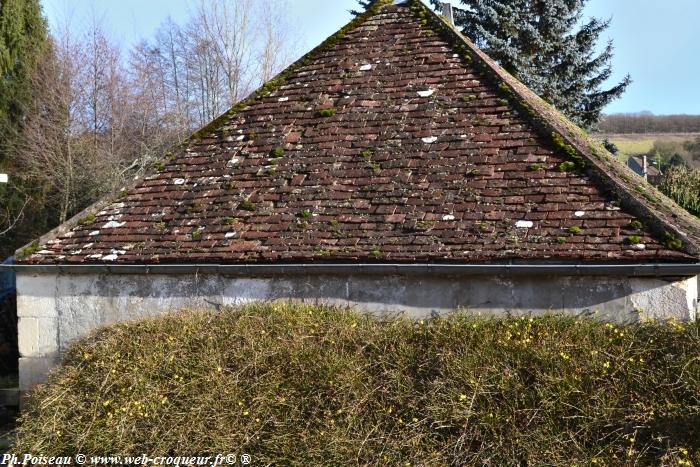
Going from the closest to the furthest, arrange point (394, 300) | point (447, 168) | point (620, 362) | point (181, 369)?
point (620, 362) < point (181, 369) < point (394, 300) < point (447, 168)

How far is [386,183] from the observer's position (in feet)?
24.4

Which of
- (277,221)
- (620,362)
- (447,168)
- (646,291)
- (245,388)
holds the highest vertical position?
(447,168)

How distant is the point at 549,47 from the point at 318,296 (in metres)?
14.8

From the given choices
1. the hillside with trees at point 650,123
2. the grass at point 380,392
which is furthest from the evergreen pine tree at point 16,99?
the hillside with trees at point 650,123

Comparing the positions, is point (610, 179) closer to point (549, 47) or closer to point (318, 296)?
point (318, 296)

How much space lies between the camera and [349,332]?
6117 millimetres

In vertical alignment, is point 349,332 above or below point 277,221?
below

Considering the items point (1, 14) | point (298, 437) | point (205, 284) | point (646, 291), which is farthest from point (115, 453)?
point (1, 14)

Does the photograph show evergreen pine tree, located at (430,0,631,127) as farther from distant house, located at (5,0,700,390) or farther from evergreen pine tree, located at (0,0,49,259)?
evergreen pine tree, located at (0,0,49,259)

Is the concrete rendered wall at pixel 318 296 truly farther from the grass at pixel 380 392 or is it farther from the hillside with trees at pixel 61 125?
the hillside with trees at pixel 61 125

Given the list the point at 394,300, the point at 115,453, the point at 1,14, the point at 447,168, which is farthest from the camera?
the point at 1,14

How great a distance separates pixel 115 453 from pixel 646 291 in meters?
5.20

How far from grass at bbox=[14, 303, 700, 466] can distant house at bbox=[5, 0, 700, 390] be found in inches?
20.1

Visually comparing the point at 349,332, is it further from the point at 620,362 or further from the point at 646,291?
the point at 646,291
